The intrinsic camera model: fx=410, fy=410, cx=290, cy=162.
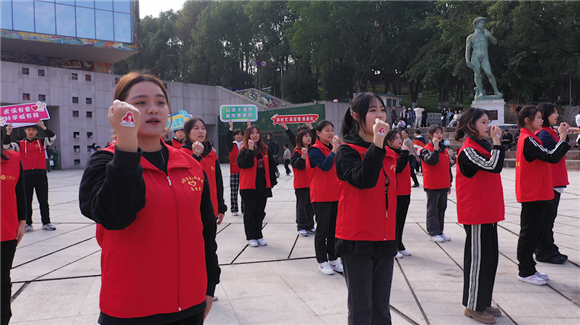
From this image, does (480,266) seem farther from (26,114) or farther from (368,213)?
(26,114)

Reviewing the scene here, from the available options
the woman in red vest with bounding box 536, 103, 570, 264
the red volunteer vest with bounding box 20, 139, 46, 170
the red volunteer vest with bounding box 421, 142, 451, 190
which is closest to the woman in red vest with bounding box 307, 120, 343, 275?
the red volunteer vest with bounding box 421, 142, 451, 190

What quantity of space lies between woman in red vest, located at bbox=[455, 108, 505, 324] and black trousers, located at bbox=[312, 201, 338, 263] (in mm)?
1551

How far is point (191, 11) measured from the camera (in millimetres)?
53062

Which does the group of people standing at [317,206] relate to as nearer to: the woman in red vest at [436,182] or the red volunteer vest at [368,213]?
the red volunteer vest at [368,213]

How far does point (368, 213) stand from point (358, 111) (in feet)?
2.22

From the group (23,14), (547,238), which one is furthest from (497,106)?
(23,14)

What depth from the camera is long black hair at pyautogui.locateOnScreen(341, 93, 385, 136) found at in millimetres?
2697

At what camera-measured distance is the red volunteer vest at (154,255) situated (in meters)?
1.68

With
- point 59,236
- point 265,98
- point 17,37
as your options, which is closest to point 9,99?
point 17,37

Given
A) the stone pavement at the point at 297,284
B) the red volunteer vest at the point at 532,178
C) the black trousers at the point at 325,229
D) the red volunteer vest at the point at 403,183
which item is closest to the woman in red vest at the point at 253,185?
the stone pavement at the point at 297,284

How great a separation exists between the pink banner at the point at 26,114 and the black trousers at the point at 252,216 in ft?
17.4

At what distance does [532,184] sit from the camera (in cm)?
435

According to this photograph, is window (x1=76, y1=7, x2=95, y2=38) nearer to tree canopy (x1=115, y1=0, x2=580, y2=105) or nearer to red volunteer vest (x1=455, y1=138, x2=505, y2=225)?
tree canopy (x1=115, y1=0, x2=580, y2=105)

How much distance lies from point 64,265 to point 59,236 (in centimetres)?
210
